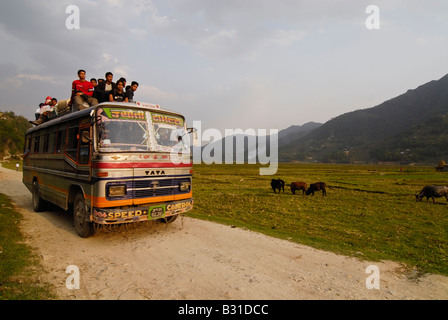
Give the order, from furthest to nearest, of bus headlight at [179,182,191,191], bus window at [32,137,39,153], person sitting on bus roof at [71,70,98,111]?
bus window at [32,137,39,153] < person sitting on bus roof at [71,70,98,111] < bus headlight at [179,182,191,191]

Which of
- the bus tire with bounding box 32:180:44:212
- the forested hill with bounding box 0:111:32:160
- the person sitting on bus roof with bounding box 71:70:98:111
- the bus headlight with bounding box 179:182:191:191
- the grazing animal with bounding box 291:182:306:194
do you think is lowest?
the grazing animal with bounding box 291:182:306:194

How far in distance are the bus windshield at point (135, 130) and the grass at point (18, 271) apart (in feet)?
9.84

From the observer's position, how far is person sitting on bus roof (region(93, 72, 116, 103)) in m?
9.09

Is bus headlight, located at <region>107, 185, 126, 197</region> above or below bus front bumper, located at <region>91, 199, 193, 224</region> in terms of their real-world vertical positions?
above

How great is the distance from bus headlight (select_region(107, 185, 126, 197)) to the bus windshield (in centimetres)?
99

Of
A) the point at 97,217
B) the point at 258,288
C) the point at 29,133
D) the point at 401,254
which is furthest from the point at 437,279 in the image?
the point at 29,133

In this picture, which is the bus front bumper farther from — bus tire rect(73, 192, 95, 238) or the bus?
bus tire rect(73, 192, 95, 238)

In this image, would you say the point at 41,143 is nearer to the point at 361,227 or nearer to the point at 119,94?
the point at 119,94

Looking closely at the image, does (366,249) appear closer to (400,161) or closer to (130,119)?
(130,119)

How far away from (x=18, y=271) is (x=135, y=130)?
4.11 m

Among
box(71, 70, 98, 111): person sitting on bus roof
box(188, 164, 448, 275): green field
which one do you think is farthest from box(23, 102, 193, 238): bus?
box(188, 164, 448, 275): green field

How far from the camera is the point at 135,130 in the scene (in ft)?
24.1

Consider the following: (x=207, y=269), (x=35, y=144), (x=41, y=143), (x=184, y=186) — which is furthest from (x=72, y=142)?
(x=207, y=269)
